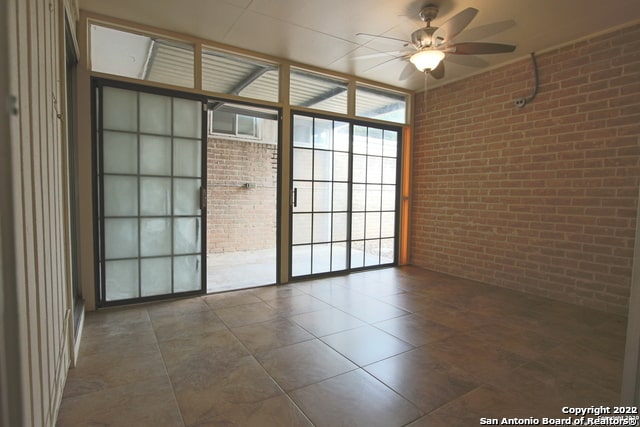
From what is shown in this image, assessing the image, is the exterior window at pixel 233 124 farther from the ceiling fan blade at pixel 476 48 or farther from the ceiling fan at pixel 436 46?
the ceiling fan blade at pixel 476 48

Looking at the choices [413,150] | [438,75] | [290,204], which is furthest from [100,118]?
[413,150]

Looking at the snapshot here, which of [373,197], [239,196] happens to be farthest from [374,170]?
[239,196]

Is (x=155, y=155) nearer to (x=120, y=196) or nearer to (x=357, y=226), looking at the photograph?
(x=120, y=196)

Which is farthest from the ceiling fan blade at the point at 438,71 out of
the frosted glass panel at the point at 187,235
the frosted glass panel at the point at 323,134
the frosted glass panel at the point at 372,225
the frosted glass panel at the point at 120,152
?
the frosted glass panel at the point at 120,152

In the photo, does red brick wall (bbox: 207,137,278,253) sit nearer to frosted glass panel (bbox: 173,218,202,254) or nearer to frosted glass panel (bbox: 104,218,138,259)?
frosted glass panel (bbox: 173,218,202,254)

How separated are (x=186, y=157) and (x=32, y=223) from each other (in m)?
2.34

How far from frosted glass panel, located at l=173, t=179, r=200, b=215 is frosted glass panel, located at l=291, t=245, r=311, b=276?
4.32 feet

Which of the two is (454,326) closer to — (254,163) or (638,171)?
(638,171)

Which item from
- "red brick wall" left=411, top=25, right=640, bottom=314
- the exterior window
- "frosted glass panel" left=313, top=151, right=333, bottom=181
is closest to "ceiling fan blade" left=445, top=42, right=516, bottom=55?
"red brick wall" left=411, top=25, right=640, bottom=314

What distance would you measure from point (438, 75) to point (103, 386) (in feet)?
11.4

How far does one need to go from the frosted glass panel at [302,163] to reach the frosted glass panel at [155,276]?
1.80 metres

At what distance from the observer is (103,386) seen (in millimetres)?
1898

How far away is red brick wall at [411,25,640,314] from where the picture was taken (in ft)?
10.0

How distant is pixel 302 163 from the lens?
420 cm
